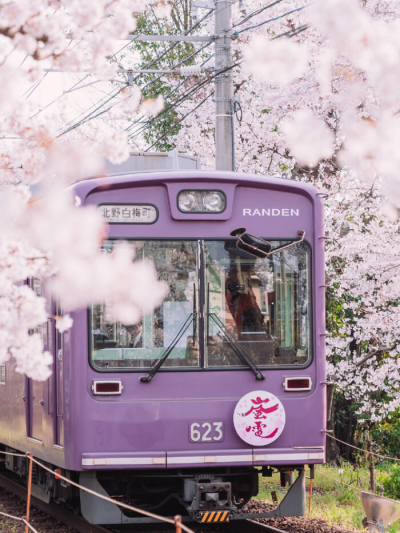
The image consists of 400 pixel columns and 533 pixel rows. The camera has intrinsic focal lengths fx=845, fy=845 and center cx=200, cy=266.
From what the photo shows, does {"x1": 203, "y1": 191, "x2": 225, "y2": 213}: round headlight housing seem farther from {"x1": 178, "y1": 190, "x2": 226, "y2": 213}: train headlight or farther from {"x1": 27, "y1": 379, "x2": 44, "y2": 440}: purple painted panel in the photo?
{"x1": 27, "y1": 379, "x2": 44, "y2": 440}: purple painted panel

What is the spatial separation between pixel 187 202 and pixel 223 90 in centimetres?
386

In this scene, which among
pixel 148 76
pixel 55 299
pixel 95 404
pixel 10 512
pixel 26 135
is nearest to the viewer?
pixel 26 135

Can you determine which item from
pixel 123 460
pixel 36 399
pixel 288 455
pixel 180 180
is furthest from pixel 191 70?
pixel 123 460

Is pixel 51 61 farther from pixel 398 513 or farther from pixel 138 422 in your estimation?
pixel 398 513

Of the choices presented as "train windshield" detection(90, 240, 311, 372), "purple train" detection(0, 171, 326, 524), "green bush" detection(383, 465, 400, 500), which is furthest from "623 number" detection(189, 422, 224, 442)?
"green bush" detection(383, 465, 400, 500)

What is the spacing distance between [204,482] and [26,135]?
279cm

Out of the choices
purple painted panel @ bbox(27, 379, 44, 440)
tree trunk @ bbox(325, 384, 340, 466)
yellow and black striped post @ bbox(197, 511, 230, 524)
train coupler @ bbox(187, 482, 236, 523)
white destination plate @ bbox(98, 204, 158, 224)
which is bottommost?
tree trunk @ bbox(325, 384, 340, 466)

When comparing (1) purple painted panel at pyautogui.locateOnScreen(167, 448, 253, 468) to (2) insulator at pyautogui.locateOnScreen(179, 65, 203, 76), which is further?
(2) insulator at pyautogui.locateOnScreen(179, 65, 203, 76)

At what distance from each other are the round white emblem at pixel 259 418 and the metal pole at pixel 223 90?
414 centimetres

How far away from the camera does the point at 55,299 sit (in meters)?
6.50

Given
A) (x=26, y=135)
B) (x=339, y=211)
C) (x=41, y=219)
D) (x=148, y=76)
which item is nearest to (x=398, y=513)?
(x=41, y=219)

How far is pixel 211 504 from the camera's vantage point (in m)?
5.96

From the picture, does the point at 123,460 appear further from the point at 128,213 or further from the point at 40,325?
the point at 128,213

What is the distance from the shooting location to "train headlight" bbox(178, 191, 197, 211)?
20.4ft
